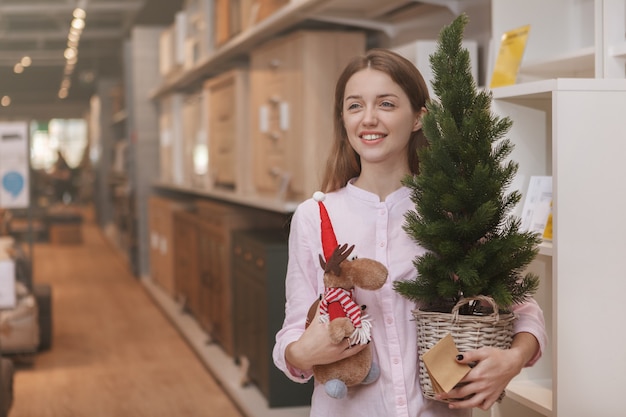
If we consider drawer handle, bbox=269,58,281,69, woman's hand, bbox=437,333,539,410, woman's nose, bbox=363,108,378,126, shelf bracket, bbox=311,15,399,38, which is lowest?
woman's hand, bbox=437,333,539,410

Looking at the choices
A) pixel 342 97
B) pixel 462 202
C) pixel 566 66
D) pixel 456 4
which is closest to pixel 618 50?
pixel 566 66

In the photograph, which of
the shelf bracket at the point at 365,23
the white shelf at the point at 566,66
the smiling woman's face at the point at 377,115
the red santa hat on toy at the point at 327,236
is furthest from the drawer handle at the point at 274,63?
the red santa hat on toy at the point at 327,236

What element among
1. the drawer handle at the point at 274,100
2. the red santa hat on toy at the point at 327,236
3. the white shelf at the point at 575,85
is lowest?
the red santa hat on toy at the point at 327,236

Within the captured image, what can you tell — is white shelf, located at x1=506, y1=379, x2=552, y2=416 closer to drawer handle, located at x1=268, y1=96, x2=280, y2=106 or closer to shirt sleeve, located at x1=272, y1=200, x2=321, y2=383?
shirt sleeve, located at x1=272, y1=200, x2=321, y2=383

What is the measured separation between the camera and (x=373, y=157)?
173 centimetres

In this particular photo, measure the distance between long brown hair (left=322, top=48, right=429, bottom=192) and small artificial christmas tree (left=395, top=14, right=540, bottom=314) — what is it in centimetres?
12

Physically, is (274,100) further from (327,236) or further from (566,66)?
(327,236)

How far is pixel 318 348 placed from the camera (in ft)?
5.28

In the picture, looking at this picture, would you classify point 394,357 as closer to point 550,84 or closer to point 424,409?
point 424,409

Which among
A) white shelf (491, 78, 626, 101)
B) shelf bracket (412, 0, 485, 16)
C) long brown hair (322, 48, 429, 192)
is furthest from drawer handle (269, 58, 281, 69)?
long brown hair (322, 48, 429, 192)

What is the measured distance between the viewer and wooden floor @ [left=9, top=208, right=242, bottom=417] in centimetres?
496

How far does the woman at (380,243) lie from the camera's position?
5.63ft

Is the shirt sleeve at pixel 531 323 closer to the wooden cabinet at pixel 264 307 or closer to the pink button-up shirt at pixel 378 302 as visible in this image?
the pink button-up shirt at pixel 378 302

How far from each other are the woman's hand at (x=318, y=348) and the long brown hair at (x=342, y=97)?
363mm
